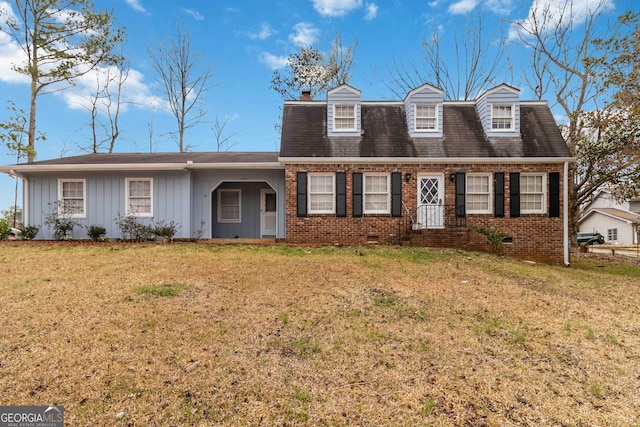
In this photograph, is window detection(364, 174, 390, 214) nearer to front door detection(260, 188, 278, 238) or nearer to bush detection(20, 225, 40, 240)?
front door detection(260, 188, 278, 238)

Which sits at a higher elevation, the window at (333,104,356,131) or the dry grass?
the window at (333,104,356,131)

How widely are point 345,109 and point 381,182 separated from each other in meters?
3.22

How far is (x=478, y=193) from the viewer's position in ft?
41.6

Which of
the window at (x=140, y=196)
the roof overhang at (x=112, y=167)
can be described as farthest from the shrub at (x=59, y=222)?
the window at (x=140, y=196)

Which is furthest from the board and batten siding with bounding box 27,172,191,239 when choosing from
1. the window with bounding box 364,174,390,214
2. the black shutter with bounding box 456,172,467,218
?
the black shutter with bounding box 456,172,467,218

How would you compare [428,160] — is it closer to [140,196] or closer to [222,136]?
[140,196]

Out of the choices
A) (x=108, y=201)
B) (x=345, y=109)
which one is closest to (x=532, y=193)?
(x=345, y=109)

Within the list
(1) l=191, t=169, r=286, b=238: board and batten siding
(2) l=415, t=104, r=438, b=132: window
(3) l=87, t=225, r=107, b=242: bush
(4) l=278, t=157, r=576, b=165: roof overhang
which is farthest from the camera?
(2) l=415, t=104, r=438, b=132: window

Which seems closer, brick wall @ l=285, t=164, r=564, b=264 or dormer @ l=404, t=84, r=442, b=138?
brick wall @ l=285, t=164, r=564, b=264

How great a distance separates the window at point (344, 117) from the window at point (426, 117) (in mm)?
2437

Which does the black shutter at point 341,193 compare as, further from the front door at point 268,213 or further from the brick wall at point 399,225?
the front door at point 268,213

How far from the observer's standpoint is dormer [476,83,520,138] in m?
13.3

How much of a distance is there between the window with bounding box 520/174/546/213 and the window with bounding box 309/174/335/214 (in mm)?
6712

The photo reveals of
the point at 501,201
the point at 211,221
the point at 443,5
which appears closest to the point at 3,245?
the point at 211,221
